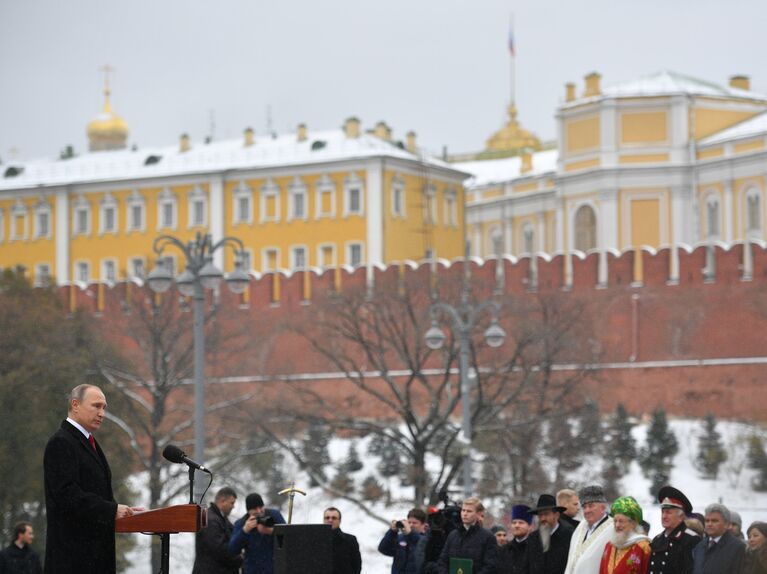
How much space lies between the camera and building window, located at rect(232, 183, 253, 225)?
66250mm

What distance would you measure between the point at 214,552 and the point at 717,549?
10.2 feet

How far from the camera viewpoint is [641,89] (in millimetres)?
62938

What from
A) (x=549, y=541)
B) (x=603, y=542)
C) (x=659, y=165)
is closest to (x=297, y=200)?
(x=659, y=165)

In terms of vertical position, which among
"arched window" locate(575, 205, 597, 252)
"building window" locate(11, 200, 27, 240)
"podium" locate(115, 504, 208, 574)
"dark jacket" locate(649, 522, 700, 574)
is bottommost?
"dark jacket" locate(649, 522, 700, 574)

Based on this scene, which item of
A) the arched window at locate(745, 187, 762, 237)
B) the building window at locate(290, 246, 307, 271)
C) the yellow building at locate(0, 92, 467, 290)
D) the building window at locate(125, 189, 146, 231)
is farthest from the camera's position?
the building window at locate(125, 189, 146, 231)

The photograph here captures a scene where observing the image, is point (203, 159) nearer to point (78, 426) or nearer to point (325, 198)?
point (325, 198)

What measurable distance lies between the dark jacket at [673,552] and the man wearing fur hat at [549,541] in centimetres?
107

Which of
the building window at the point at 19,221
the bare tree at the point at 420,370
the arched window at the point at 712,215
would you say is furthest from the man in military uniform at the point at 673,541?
the building window at the point at 19,221

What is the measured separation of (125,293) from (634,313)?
44.0 ft

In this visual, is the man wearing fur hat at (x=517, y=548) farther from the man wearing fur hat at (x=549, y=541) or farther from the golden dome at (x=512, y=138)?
the golden dome at (x=512, y=138)

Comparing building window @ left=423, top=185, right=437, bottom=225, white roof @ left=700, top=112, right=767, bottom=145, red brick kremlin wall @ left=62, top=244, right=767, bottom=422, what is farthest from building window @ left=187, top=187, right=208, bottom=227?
white roof @ left=700, top=112, right=767, bottom=145

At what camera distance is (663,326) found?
46.8m

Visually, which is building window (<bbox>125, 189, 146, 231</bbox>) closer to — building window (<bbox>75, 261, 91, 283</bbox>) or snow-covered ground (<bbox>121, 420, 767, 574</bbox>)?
building window (<bbox>75, 261, 91, 283</bbox>)

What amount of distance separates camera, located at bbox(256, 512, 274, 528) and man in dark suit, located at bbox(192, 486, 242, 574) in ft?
0.64
